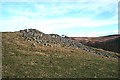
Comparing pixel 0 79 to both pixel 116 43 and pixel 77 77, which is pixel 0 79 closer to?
pixel 77 77

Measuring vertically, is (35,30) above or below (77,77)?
above

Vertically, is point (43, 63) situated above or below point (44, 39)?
below

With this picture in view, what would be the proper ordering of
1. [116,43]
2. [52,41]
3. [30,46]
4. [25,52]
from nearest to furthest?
[25,52] < [30,46] < [52,41] < [116,43]

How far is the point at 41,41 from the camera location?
67688 mm

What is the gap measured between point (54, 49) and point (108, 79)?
70.4 ft

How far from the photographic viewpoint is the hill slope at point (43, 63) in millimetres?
42594

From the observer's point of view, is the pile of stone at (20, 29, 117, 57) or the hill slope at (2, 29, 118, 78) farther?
the pile of stone at (20, 29, 117, 57)

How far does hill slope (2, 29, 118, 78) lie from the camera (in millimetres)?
42594

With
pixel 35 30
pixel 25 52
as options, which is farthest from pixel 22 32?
pixel 25 52

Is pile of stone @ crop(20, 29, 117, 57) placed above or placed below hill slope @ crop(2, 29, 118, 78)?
above

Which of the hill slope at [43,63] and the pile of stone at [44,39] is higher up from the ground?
the pile of stone at [44,39]

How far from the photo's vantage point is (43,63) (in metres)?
48.4

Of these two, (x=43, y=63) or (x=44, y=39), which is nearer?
(x=43, y=63)

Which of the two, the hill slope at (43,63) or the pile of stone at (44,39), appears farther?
the pile of stone at (44,39)
